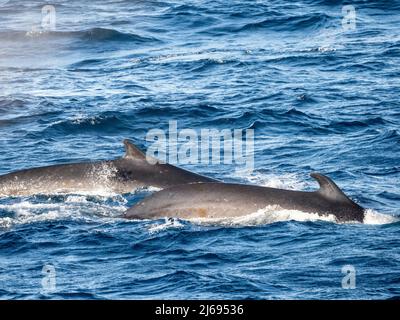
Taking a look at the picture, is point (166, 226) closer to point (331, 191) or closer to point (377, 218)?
point (331, 191)

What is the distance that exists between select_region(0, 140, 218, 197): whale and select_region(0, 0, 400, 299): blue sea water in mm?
390

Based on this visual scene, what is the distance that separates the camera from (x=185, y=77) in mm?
37344

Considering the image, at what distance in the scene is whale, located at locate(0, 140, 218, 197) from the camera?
22547mm

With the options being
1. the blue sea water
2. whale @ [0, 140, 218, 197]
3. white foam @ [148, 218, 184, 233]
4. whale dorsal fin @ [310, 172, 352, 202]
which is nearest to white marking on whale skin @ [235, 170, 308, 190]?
the blue sea water

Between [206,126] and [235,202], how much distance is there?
11124 millimetres

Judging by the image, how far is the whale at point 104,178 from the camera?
22547mm

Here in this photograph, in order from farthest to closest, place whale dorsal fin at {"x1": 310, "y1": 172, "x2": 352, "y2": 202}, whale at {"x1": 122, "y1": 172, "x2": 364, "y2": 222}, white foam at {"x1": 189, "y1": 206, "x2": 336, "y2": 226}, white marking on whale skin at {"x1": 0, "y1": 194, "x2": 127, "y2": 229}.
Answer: white marking on whale skin at {"x1": 0, "y1": 194, "x2": 127, "y2": 229}
white foam at {"x1": 189, "y1": 206, "x2": 336, "y2": 226}
whale at {"x1": 122, "y1": 172, "x2": 364, "y2": 222}
whale dorsal fin at {"x1": 310, "y1": 172, "x2": 352, "y2": 202}

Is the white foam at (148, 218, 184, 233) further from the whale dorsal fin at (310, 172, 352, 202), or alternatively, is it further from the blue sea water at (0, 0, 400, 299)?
the whale dorsal fin at (310, 172, 352, 202)

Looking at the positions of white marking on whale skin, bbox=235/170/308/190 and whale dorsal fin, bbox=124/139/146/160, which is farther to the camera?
white marking on whale skin, bbox=235/170/308/190

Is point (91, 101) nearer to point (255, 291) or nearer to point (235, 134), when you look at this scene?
point (235, 134)

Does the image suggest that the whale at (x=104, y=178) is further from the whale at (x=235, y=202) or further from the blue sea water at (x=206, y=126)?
the whale at (x=235, y=202)

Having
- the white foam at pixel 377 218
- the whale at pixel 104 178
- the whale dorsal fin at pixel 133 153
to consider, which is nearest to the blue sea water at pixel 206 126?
the white foam at pixel 377 218

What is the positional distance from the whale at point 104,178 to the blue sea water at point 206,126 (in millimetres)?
390
